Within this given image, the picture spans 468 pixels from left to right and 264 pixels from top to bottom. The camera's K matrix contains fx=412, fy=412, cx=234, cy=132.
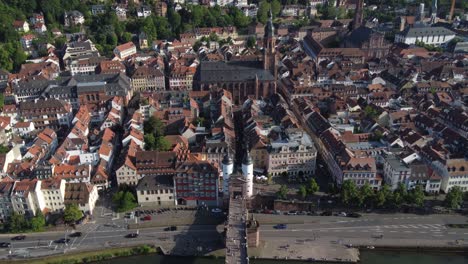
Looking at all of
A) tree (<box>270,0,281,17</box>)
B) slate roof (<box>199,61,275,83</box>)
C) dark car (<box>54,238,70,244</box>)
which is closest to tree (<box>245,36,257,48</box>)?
tree (<box>270,0,281,17</box>)

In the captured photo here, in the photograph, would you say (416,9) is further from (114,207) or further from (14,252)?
(14,252)

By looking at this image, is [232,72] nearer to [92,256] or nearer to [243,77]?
[243,77]

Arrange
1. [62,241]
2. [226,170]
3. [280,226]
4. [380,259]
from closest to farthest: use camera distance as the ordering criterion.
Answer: [380,259], [62,241], [280,226], [226,170]

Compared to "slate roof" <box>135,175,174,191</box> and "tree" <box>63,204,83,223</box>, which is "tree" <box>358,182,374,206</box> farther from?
"tree" <box>63,204,83,223</box>

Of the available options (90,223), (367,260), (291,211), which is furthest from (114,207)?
(367,260)

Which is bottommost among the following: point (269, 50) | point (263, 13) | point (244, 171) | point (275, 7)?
point (244, 171)

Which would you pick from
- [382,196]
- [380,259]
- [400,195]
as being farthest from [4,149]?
[400,195]

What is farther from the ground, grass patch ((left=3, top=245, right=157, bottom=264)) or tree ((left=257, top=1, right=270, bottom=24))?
tree ((left=257, top=1, right=270, bottom=24))
